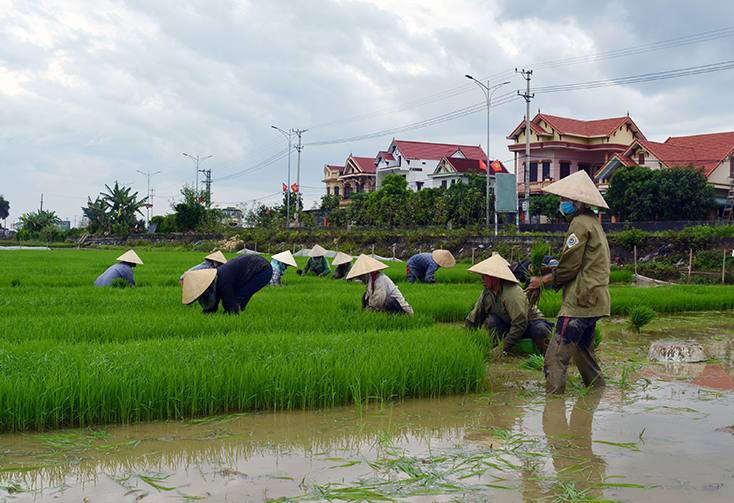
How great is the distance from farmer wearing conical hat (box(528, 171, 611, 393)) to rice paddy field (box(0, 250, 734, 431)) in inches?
24.8

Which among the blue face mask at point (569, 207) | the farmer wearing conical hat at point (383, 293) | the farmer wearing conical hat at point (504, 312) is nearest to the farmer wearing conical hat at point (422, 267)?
the farmer wearing conical hat at point (383, 293)

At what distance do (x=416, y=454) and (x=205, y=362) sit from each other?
1624mm

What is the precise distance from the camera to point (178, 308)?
692 centimetres

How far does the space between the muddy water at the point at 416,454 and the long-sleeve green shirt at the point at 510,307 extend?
1.09 m

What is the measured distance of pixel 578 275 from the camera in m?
4.03

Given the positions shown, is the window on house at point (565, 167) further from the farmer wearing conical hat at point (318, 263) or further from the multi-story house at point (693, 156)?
the farmer wearing conical hat at point (318, 263)

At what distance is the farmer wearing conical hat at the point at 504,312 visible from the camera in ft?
17.2

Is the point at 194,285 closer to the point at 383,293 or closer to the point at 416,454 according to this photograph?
the point at 383,293

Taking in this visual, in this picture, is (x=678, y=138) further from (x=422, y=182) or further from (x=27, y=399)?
(x=27, y=399)

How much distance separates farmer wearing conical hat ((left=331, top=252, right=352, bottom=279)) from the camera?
11195mm

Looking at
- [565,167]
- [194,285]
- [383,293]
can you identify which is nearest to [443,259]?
[383,293]

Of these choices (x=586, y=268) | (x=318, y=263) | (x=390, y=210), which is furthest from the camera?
(x=390, y=210)

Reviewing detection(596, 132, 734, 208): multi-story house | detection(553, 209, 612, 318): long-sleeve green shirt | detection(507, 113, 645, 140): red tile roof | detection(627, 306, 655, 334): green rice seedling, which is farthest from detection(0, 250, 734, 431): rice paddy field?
detection(507, 113, 645, 140): red tile roof

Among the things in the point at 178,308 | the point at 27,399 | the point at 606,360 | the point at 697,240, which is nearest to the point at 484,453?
the point at 27,399
